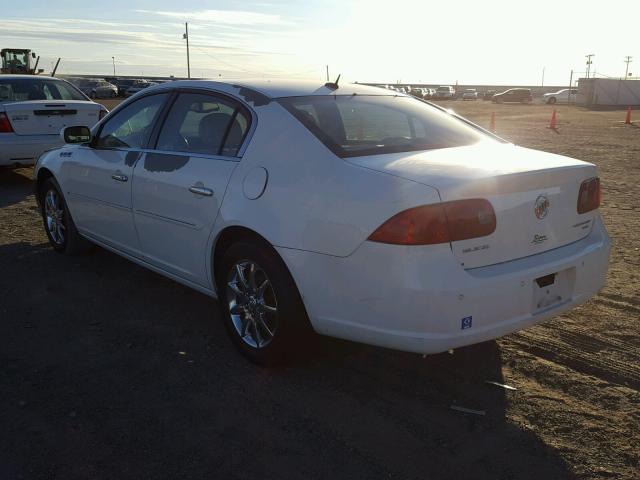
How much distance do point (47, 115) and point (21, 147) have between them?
0.62 metres

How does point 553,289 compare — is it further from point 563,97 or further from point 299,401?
point 563,97

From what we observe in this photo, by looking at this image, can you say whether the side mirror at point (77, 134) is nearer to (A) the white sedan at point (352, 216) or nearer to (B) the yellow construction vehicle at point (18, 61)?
(A) the white sedan at point (352, 216)

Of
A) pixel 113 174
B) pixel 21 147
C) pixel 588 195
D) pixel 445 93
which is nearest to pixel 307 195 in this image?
pixel 588 195

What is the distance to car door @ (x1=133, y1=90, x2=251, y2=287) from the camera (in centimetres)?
388

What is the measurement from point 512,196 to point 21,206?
23.6 feet

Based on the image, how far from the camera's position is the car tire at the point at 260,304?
3.44m

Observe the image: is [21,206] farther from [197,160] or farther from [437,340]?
[437,340]

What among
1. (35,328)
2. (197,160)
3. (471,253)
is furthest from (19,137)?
(471,253)

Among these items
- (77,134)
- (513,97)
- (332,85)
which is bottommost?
(513,97)

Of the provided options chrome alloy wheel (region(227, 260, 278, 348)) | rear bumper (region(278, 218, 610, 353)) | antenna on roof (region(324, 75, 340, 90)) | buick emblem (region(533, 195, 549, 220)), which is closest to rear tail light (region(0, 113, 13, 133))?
antenna on roof (region(324, 75, 340, 90))

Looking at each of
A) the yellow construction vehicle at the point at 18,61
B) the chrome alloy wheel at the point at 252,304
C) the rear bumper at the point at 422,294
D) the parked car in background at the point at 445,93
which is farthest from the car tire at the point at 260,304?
the parked car in background at the point at 445,93

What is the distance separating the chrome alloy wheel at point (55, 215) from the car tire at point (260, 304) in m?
2.83

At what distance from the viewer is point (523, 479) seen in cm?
272

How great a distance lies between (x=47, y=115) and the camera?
9570 millimetres
